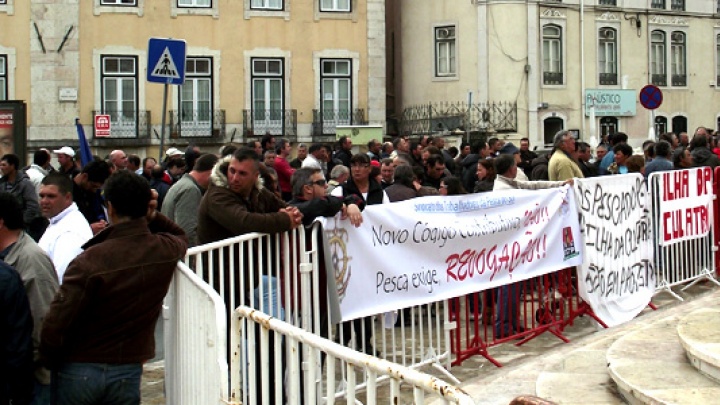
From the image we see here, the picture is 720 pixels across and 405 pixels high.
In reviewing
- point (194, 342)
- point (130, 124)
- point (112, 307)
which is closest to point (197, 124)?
point (130, 124)

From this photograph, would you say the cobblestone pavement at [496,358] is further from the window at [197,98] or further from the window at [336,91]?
the window at [336,91]

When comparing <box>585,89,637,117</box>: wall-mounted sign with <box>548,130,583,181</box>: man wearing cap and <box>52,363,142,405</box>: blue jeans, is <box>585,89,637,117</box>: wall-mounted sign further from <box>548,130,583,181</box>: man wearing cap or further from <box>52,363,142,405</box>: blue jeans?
<box>52,363,142,405</box>: blue jeans

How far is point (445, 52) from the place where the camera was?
1350 inches

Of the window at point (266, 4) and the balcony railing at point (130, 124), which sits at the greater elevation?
the window at point (266, 4)

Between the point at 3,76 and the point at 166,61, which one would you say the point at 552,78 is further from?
the point at 166,61

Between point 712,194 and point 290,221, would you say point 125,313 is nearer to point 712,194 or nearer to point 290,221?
point 290,221

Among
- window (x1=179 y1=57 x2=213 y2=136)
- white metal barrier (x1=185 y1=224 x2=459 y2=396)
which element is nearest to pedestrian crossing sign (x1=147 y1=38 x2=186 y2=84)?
white metal barrier (x1=185 y1=224 x2=459 y2=396)

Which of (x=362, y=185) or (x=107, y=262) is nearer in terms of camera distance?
(x=107, y=262)

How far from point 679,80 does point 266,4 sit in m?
17.7

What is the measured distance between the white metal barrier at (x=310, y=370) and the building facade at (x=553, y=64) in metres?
27.2

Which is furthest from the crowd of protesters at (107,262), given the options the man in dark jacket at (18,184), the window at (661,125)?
the window at (661,125)

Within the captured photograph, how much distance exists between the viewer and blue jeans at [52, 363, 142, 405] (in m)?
5.29

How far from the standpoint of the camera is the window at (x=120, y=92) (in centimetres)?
2838

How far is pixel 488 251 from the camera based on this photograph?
9180mm
